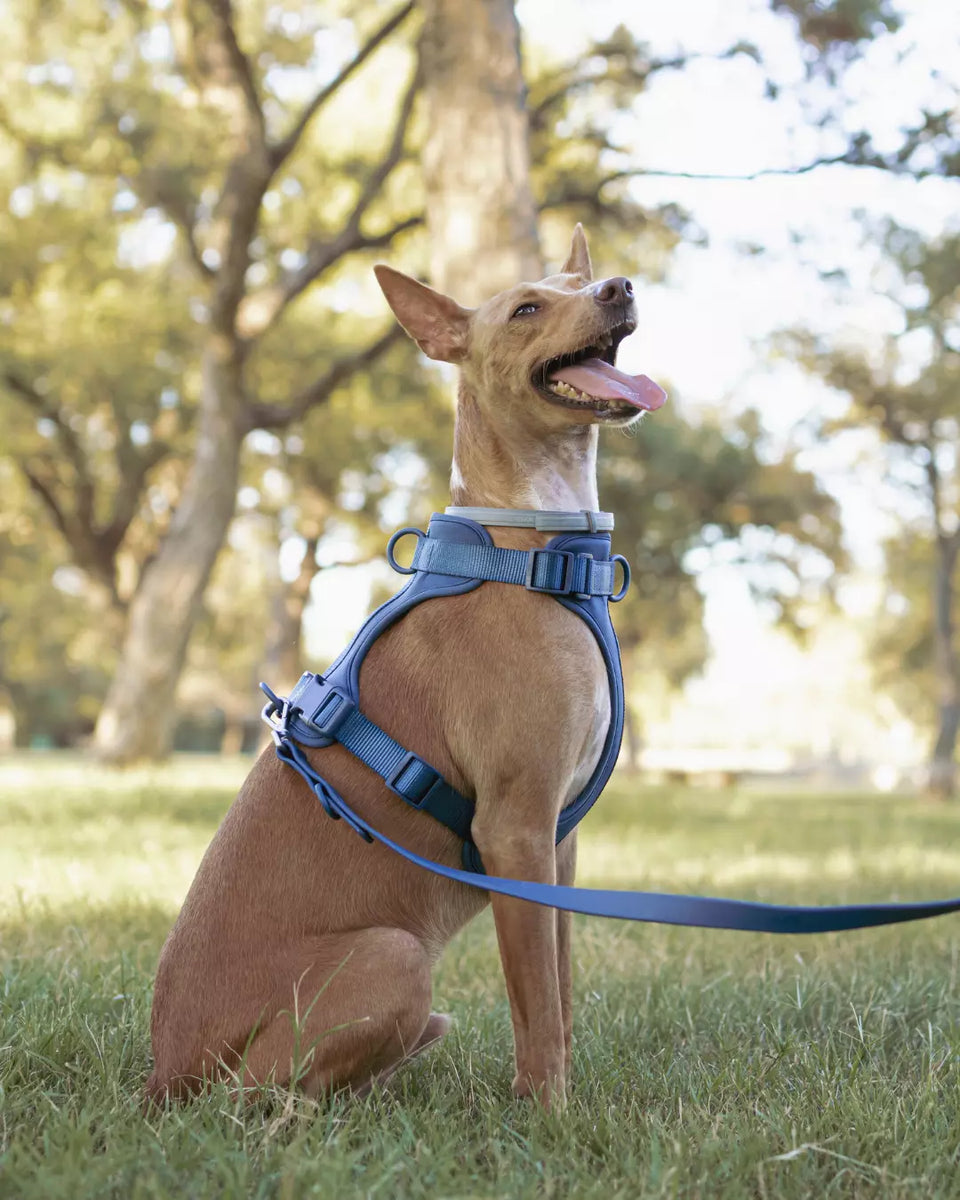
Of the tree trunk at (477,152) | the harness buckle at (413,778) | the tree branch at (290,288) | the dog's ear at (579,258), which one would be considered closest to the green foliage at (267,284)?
the tree branch at (290,288)

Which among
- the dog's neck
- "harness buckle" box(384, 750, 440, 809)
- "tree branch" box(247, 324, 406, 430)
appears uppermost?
"tree branch" box(247, 324, 406, 430)

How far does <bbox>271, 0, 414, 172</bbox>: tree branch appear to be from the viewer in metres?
13.1

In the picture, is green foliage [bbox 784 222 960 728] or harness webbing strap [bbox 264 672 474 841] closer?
harness webbing strap [bbox 264 672 474 841]

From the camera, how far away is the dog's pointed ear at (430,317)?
3.12m

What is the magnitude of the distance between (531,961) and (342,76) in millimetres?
13202

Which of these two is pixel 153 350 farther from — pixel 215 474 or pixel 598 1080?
pixel 598 1080

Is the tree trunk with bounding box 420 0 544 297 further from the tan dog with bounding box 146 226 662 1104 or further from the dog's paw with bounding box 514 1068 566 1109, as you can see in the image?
the dog's paw with bounding box 514 1068 566 1109

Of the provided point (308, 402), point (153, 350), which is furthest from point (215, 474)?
point (153, 350)

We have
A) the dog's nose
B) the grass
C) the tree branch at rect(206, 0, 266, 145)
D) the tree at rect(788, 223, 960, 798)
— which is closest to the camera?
the grass

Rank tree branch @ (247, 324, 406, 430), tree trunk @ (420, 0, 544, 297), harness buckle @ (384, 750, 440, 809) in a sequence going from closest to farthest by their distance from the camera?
harness buckle @ (384, 750, 440, 809), tree trunk @ (420, 0, 544, 297), tree branch @ (247, 324, 406, 430)

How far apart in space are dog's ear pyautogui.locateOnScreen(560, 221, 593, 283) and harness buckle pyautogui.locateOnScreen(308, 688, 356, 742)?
5.29 feet

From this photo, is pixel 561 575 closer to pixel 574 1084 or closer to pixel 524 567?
pixel 524 567

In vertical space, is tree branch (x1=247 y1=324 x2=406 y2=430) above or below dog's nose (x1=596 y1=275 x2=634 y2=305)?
above

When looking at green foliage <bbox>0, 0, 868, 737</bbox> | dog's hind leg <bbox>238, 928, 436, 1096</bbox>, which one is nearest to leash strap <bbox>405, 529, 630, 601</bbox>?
dog's hind leg <bbox>238, 928, 436, 1096</bbox>
